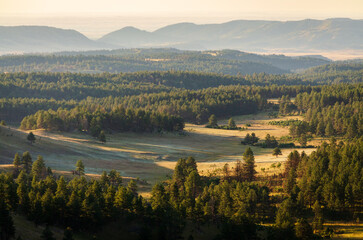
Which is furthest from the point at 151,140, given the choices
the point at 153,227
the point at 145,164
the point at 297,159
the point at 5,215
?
the point at 5,215

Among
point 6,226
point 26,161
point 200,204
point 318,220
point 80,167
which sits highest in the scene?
point 6,226

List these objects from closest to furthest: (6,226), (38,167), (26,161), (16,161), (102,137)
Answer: (6,226) → (38,167) → (16,161) → (26,161) → (102,137)

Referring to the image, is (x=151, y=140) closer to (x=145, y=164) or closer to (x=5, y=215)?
(x=145, y=164)

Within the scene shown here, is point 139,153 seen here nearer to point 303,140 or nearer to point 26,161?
point 26,161

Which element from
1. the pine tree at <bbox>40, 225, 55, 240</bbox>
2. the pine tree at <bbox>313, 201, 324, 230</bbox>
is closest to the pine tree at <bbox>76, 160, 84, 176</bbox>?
the pine tree at <bbox>40, 225, 55, 240</bbox>

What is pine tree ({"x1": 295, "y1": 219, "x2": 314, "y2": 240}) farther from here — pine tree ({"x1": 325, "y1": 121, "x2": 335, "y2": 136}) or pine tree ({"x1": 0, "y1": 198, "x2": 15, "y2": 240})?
pine tree ({"x1": 325, "y1": 121, "x2": 335, "y2": 136})

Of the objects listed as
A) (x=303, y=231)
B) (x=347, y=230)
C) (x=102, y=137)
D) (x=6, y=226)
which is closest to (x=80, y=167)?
(x=6, y=226)

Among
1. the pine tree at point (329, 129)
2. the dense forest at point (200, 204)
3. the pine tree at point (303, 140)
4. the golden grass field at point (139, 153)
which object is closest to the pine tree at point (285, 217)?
the dense forest at point (200, 204)

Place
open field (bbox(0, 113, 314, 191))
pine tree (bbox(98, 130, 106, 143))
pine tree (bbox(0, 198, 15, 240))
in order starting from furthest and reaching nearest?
1. pine tree (bbox(98, 130, 106, 143))
2. open field (bbox(0, 113, 314, 191))
3. pine tree (bbox(0, 198, 15, 240))
